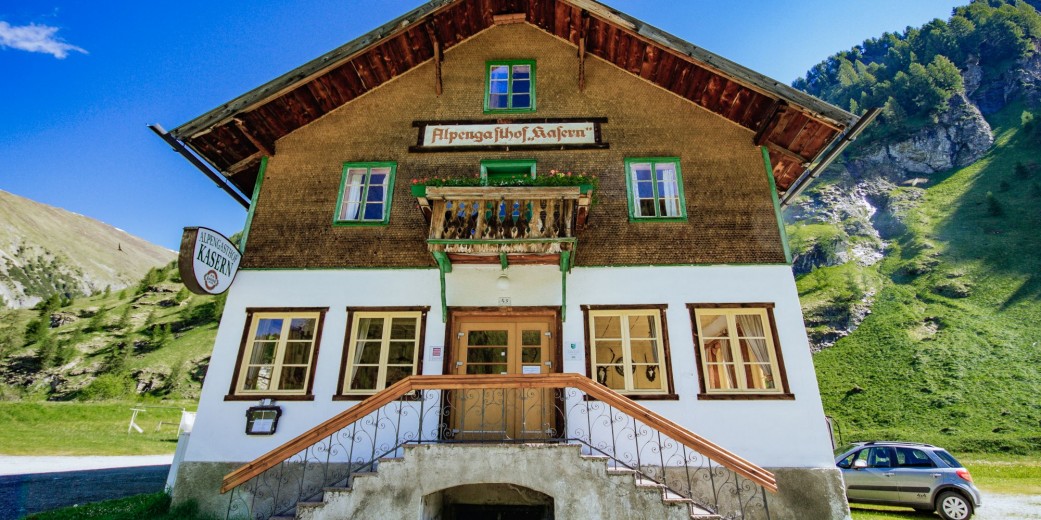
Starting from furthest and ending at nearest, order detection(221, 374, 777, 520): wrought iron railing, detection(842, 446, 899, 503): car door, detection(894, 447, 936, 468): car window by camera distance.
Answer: detection(842, 446, 899, 503): car door → detection(894, 447, 936, 468): car window → detection(221, 374, 777, 520): wrought iron railing

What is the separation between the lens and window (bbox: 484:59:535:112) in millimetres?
12312

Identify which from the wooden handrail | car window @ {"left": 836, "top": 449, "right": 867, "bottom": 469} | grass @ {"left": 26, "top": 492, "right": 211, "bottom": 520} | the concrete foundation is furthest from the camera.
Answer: car window @ {"left": 836, "top": 449, "right": 867, "bottom": 469}

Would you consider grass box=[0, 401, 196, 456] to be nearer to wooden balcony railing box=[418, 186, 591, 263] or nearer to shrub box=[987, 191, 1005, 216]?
wooden balcony railing box=[418, 186, 591, 263]

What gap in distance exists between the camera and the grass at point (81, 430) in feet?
62.4

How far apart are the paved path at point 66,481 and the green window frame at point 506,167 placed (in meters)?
10.4

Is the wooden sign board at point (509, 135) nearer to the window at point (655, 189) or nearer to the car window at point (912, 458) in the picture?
the window at point (655, 189)

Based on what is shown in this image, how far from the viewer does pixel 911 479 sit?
38.2ft

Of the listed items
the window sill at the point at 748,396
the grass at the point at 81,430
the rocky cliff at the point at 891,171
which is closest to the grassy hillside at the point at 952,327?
the rocky cliff at the point at 891,171

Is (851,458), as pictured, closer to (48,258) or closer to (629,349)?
(629,349)

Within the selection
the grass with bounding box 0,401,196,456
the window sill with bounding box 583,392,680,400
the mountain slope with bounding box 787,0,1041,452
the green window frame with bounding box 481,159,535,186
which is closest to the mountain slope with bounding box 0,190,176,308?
the grass with bounding box 0,401,196,456

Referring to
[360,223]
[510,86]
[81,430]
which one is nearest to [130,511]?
[360,223]

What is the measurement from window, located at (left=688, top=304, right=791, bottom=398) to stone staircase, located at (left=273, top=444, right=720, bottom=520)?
10.1 feet

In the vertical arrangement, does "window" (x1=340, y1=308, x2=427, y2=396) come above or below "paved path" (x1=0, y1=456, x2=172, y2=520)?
above

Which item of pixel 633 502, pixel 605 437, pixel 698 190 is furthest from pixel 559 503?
pixel 698 190
